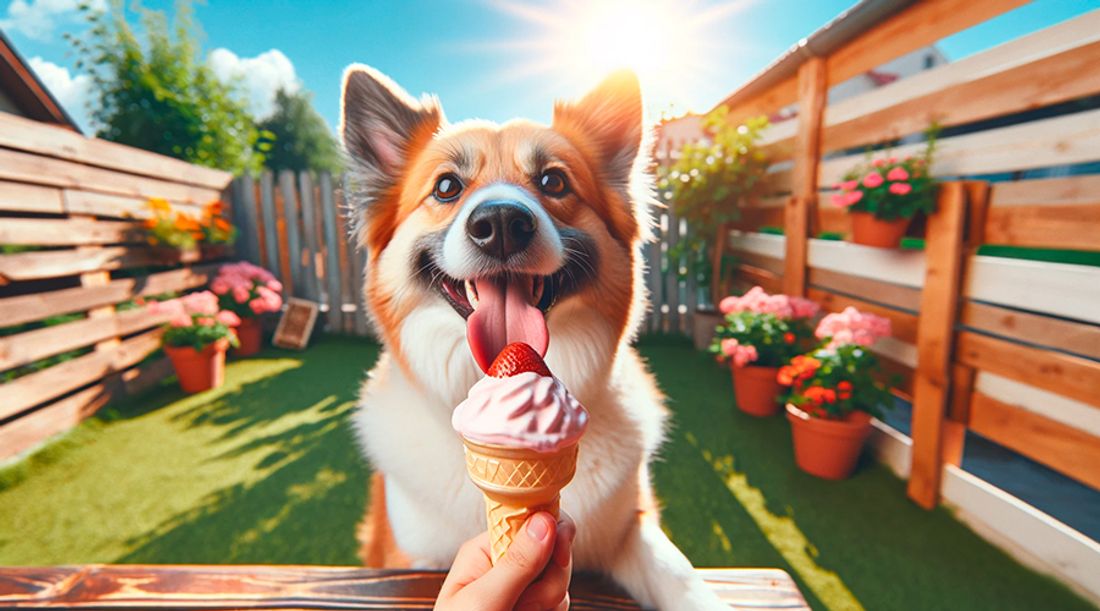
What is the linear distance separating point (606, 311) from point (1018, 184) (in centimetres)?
198

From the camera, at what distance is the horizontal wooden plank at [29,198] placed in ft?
9.39

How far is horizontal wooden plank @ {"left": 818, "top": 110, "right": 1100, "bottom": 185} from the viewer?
1.75 meters

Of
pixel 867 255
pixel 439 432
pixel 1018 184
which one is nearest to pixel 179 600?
pixel 439 432

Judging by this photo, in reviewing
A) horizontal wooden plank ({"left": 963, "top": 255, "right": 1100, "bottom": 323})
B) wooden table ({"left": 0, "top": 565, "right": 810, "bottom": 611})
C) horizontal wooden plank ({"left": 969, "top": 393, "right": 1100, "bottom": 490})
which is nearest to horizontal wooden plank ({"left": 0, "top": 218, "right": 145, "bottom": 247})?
wooden table ({"left": 0, "top": 565, "right": 810, "bottom": 611})

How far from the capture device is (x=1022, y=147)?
197 cm

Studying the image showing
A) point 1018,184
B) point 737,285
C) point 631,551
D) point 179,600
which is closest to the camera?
point 179,600

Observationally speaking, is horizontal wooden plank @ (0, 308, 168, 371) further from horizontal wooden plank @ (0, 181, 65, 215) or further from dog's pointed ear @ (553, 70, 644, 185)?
dog's pointed ear @ (553, 70, 644, 185)

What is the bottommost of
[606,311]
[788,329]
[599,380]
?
[788,329]

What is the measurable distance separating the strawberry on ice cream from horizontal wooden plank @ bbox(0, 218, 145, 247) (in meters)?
3.75

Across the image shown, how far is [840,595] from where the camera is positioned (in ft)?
6.04

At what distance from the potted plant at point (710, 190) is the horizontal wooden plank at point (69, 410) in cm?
474

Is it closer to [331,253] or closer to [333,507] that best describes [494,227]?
[333,507]

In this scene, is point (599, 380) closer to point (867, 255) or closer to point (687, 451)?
point (687, 451)

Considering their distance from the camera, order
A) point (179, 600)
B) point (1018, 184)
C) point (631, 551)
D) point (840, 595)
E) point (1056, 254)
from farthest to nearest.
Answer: point (1056, 254) < point (1018, 184) < point (840, 595) < point (631, 551) < point (179, 600)
